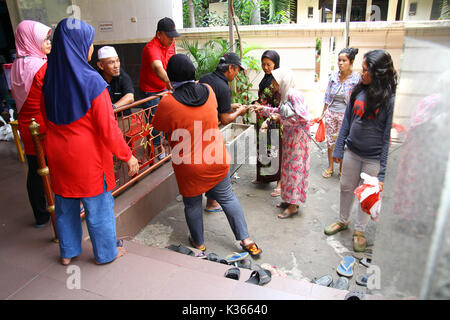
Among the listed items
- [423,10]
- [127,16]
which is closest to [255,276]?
[423,10]

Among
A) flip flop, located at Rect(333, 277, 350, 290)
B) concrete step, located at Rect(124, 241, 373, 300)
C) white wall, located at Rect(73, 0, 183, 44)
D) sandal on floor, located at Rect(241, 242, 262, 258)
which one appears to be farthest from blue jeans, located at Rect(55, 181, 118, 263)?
white wall, located at Rect(73, 0, 183, 44)

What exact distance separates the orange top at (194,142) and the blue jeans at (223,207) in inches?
4.7

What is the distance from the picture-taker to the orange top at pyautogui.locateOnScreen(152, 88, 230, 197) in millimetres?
2740

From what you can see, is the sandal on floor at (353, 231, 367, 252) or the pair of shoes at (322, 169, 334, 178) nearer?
the sandal on floor at (353, 231, 367, 252)

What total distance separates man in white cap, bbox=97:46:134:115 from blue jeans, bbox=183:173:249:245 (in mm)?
1547

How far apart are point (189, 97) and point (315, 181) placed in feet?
9.32

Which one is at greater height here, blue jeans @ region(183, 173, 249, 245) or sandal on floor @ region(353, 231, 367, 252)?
blue jeans @ region(183, 173, 249, 245)

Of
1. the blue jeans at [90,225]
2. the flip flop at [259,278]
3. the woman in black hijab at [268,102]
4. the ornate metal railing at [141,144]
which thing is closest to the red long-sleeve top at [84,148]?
the blue jeans at [90,225]

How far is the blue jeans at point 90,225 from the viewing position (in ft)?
7.83

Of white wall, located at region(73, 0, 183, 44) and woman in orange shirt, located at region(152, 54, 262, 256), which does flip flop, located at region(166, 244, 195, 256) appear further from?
white wall, located at region(73, 0, 183, 44)

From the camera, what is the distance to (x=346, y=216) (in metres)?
3.62

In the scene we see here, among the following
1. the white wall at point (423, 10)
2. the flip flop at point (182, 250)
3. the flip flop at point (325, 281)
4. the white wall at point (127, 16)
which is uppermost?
the white wall at point (127, 16)

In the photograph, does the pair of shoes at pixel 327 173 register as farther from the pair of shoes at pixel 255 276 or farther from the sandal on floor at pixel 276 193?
the pair of shoes at pixel 255 276

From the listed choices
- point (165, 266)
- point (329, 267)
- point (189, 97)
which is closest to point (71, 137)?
point (189, 97)
